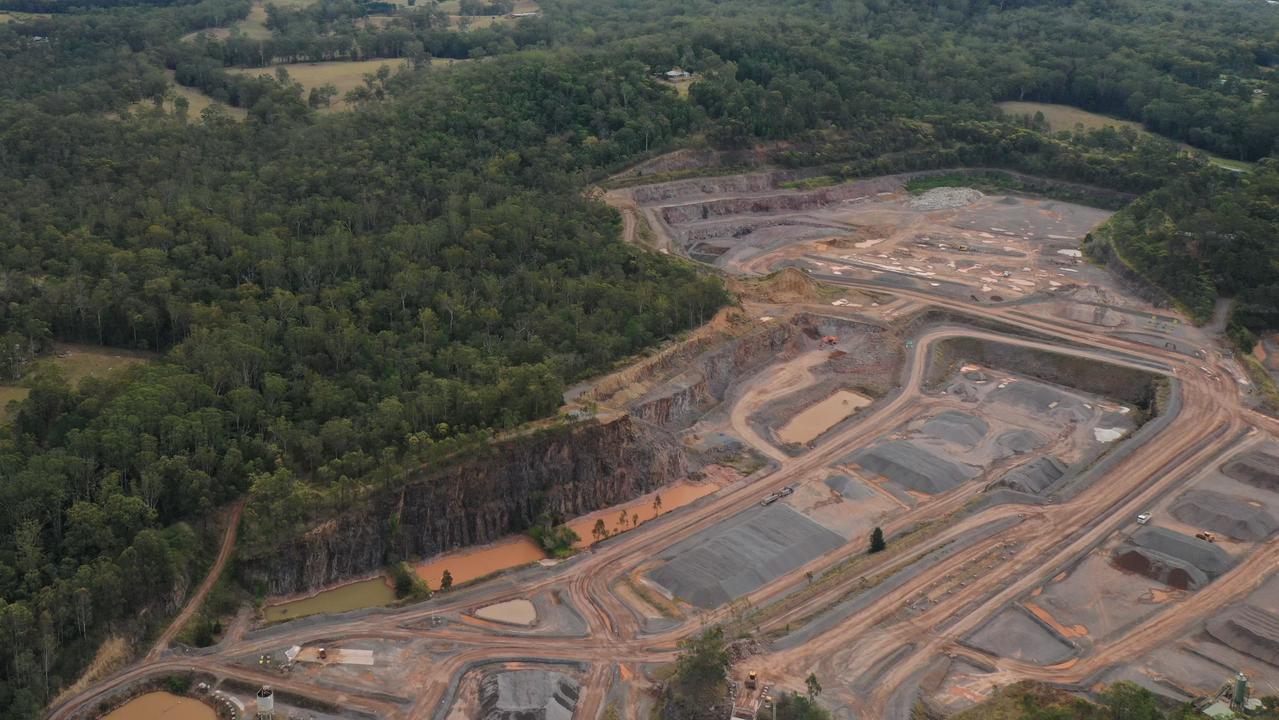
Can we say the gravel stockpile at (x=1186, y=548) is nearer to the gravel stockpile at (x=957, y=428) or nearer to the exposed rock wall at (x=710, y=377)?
the gravel stockpile at (x=957, y=428)

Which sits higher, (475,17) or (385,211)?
(475,17)

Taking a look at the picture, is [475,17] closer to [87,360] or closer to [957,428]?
[87,360]

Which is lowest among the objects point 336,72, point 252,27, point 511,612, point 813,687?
point 511,612

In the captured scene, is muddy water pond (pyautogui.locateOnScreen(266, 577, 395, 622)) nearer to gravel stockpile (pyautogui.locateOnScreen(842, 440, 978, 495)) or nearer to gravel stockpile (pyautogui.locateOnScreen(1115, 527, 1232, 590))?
gravel stockpile (pyautogui.locateOnScreen(842, 440, 978, 495))

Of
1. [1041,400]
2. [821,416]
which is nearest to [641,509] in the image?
[821,416]

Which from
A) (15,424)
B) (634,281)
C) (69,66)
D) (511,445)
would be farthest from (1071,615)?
(69,66)

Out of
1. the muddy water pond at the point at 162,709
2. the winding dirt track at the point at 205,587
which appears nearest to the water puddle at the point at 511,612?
the winding dirt track at the point at 205,587
